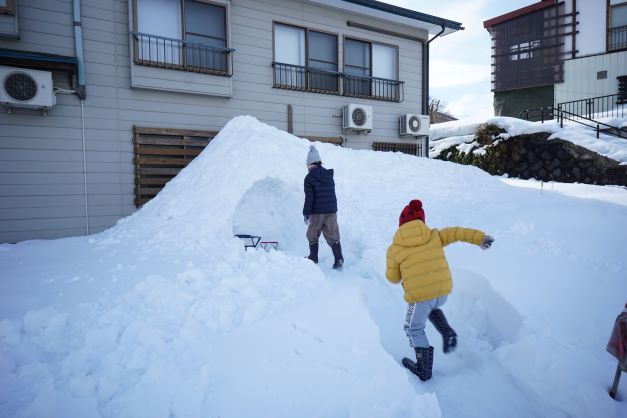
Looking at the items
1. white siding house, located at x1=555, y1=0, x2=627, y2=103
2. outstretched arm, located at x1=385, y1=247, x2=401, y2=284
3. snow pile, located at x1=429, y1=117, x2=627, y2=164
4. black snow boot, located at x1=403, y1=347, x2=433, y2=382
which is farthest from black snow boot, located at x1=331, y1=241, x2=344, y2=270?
white siding house, located at x1=555, y1=0, x2=627, y2=103

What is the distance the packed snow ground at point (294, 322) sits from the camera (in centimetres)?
244

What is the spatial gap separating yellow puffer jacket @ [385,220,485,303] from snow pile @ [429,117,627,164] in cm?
1063

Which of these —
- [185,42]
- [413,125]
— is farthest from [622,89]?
[185,42]

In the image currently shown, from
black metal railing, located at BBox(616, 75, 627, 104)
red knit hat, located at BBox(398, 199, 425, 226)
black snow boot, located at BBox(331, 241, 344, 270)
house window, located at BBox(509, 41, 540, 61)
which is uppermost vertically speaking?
house window, located at BBox(509, 41, 540, 61)

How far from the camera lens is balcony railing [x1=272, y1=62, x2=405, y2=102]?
31.9ft

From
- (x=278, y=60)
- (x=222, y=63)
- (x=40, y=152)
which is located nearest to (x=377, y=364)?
(x=40, y=152)

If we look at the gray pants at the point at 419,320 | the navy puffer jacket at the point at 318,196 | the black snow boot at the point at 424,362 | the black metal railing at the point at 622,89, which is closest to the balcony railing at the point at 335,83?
the navy puffer jacket at the point at 318,196

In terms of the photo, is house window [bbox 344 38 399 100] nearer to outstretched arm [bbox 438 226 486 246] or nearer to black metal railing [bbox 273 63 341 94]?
black metal railing [bbox 273 63 341 94]

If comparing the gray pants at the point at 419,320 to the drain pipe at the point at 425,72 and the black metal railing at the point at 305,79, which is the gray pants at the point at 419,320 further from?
the drain pipe at the point at 425,72

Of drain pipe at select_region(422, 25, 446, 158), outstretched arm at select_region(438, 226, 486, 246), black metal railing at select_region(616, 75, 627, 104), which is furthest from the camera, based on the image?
black metal railing at select_region(616, 75, 627, 104)

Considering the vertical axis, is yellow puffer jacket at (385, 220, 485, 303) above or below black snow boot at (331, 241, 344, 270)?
above

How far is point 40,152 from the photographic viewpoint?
6828mm

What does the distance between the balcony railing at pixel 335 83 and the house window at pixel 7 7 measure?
211 inches

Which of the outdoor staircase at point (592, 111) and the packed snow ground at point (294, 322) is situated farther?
the outdoor staircase at point (592, 111)
